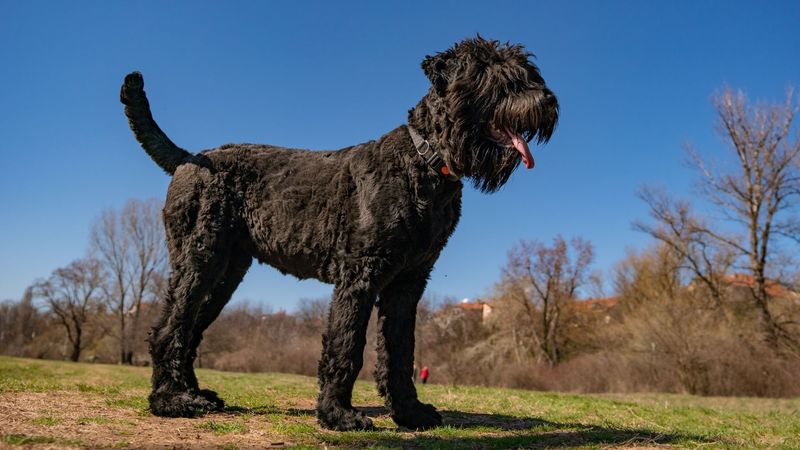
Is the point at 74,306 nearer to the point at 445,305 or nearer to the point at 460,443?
the point at 445,305

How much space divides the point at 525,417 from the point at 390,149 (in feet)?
10.9

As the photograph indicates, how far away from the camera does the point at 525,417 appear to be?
6.08 m

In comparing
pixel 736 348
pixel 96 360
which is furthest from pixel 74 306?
pixel 736 348

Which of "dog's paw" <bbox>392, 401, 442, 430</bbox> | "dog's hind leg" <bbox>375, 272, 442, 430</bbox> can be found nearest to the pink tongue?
"dog's hind leg" <bbox>375, 272, 442, 430</bbox>

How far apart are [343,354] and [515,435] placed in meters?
1.63

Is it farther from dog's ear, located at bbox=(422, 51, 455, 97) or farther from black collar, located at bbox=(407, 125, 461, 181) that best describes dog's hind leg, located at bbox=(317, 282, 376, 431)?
dog's ear, located at bbox=(422, 51, 455, 97)

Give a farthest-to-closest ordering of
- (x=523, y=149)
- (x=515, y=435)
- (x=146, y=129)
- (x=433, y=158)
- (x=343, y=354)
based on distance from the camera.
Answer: (x=146, y=129)
(x=515, y=435)
(x=433, y=158)
(x=343, y=354)
(x=523, y=149)

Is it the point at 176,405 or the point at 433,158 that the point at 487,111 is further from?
the point at 176,405

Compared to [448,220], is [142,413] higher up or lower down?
lower down

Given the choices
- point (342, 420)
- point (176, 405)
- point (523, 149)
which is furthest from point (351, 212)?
point (176, 405)

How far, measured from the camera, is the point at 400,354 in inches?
191

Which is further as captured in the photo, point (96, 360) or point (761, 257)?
point (96, 360)

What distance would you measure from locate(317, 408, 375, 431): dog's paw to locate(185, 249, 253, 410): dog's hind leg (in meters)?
1.53

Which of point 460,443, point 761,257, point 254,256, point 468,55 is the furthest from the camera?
point 761,257
